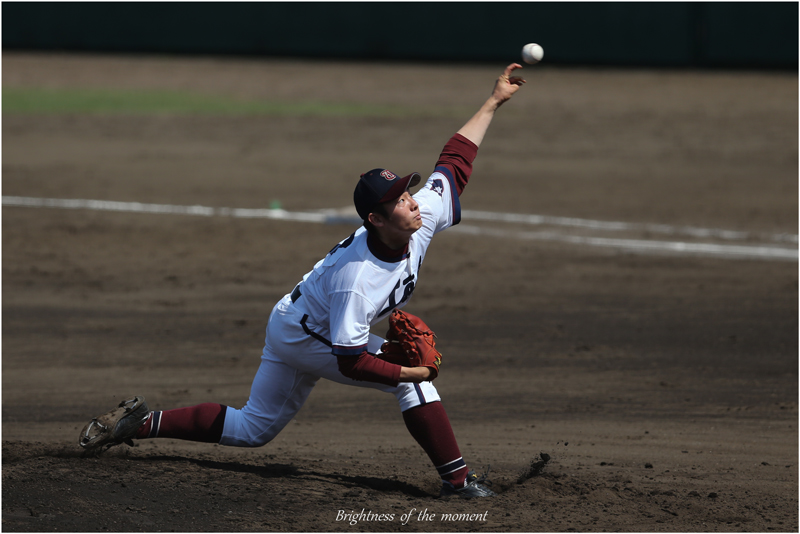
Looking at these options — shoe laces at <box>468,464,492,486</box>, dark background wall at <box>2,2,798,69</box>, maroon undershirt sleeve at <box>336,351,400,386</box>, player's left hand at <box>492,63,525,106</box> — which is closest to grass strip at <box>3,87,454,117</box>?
dark background wall at <box>2,2,798,69</box>

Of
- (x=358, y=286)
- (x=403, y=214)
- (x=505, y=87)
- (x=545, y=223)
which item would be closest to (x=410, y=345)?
(x=358, y=286)

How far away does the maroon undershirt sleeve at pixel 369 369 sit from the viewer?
12.0 feet

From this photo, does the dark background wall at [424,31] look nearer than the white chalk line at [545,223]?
No

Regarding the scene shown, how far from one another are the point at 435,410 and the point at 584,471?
3.13 feet

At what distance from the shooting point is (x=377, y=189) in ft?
12.0

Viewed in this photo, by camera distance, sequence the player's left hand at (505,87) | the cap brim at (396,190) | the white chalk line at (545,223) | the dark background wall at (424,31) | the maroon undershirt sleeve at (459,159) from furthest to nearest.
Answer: the dark background wall at (424,31)
the white chalk line at (545,223)
the player's left hand at (505,87)
the maroon undershirt sleeve at (459,159)
the cap brim at (396,190)

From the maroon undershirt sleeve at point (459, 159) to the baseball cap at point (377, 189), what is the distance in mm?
597

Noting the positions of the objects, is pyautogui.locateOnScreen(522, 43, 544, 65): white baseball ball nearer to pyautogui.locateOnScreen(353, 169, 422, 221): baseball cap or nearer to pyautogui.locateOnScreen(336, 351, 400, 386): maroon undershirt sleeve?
pyautogui.locateOnScreen(353, 169, 422, 221): baseball cap

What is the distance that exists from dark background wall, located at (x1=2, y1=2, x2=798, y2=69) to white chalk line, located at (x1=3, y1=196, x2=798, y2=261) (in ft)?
44.7

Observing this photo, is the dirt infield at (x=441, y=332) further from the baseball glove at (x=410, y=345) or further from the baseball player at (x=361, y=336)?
the baseball glove at (x=410, y=345)

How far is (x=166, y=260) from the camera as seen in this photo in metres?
9.05

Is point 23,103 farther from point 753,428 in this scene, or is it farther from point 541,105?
point 753,428

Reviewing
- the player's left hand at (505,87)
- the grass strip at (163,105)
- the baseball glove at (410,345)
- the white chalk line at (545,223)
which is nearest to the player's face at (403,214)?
the baseball glove at (410,345)

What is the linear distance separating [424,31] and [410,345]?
72.5ft
